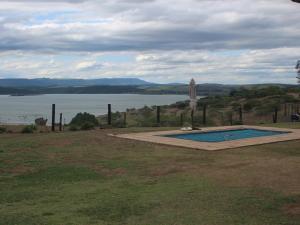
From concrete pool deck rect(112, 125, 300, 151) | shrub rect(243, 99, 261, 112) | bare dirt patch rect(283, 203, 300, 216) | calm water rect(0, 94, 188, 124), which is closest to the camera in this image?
bare dirt patch rect(283, 203, 300, 216)

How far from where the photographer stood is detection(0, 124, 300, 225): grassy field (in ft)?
19.2

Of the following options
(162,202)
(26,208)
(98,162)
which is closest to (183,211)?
(162,202)

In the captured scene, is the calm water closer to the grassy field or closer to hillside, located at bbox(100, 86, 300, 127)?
hillside, located at bbox(100, 86, 300, 127)

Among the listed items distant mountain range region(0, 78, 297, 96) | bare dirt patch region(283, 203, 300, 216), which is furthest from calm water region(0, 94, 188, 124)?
bare dirt patch region(283, 203, 300, 216)

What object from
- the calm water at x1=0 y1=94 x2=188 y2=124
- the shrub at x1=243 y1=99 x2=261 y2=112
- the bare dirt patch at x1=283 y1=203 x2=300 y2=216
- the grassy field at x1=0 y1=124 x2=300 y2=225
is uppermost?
the shrub at x1=243 y1=99 x2=261 y2=112

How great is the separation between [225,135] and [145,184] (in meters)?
9.10

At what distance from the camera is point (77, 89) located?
10394 centimetres

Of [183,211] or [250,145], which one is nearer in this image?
[183,211]

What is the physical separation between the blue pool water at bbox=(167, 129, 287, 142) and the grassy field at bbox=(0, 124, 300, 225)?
2857 mm

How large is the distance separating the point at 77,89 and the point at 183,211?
326 feet

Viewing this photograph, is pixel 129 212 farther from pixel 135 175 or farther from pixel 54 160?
pixel 54 160

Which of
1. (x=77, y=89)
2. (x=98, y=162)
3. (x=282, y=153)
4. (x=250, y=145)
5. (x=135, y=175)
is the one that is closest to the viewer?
(x=135, y=175)

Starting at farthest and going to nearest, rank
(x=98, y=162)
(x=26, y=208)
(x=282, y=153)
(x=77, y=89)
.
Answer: (x=77, y=89), (x=282, y=153), (x=98, y=162), (x=26, y=208)

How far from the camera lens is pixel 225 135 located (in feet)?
55.2
